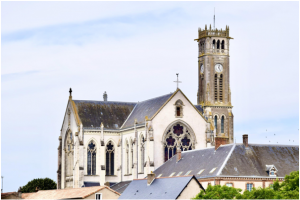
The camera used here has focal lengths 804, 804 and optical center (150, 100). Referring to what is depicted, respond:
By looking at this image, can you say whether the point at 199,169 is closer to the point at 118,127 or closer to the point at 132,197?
the point at 132,197

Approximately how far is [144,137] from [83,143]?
31.0 ft

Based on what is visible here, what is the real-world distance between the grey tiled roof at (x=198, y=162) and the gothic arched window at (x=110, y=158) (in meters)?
13.0

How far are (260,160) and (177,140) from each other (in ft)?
66.1

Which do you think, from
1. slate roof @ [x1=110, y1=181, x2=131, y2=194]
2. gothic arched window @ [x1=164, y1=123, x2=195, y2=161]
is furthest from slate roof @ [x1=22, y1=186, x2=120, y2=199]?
gothic arched window @ [x1=164, y1=123, x2=195, y2=161]

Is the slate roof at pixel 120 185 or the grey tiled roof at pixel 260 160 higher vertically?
the grey tiled roof at pixel 260 160

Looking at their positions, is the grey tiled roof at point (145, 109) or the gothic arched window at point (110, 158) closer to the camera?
the grey tiled roof at point (145, 109)

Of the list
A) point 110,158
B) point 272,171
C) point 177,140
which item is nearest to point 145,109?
point 177,140

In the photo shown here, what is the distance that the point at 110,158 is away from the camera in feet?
346

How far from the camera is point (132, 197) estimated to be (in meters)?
76.8

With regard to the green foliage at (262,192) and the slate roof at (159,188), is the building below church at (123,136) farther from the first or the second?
the green foliage at (262,192)

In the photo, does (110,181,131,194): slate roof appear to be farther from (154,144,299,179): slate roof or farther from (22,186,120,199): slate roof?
(154,144,299,179): slate roof

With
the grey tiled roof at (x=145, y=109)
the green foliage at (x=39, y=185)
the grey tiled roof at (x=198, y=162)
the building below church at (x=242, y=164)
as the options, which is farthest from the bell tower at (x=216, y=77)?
the building below church at (x=242, y=164)

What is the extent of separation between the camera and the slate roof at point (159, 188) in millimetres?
70375

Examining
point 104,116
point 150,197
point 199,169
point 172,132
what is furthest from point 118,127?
point 150,197
